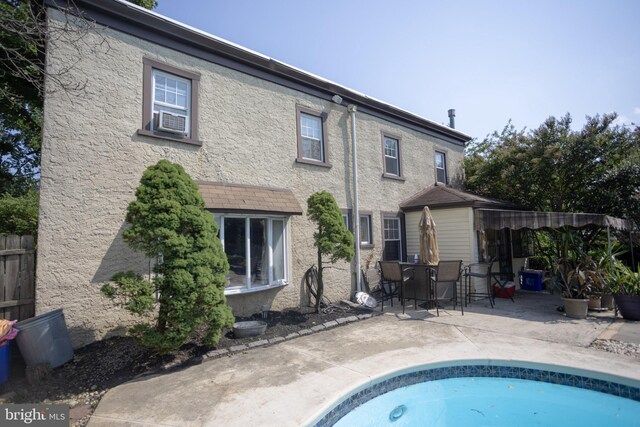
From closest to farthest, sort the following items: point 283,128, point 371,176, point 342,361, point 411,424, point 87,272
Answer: point 411,424 < point 342,361 < point 87,272 < point 283,128 < point 371,176

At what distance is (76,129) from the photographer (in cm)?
582

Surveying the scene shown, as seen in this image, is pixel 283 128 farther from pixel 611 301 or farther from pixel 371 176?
pixel 611 301

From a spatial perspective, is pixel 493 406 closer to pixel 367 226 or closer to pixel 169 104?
pixel 367 226

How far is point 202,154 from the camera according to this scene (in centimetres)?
731

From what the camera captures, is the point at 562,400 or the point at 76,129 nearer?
the point at 562,400

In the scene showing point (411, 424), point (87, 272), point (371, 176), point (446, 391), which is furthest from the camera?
point (371, 176)

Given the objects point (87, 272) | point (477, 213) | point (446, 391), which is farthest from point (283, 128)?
point (446, 391)

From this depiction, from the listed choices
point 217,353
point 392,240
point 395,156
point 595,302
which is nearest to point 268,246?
point 217,353

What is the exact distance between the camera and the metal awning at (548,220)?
7895mm

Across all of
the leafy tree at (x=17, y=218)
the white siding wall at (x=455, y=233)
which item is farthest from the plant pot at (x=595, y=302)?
the leafy tree at (x=17, y=218)

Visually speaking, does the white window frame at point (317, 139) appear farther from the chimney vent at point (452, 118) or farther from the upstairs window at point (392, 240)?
the chimney vent at point (452, 118)

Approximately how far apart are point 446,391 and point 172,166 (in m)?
5.48

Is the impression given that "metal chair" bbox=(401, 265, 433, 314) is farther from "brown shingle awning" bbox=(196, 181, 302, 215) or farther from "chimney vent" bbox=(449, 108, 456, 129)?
"chimney vent" bbox=(449, 108, 456, 129)

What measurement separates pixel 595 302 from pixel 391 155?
23.7 feet
